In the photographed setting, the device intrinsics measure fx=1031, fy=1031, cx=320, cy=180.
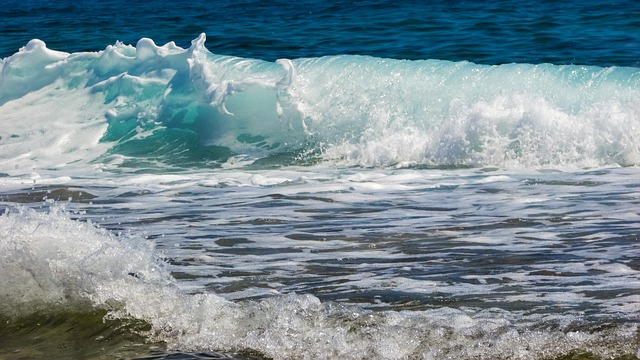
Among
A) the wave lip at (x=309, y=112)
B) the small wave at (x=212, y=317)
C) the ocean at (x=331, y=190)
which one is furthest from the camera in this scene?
the wave lip at (x=309, y=112)

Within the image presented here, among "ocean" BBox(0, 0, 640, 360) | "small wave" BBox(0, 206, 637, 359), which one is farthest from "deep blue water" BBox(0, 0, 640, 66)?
"small wave" BBox(0, 206, 637, 359)

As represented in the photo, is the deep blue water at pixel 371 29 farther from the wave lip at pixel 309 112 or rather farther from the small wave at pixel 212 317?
the small wave at pixel 212 317

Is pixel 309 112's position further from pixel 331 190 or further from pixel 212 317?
pixel 212 317

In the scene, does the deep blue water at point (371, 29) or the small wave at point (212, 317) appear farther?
the deep blue water at point (371, 29)

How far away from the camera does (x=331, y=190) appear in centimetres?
715

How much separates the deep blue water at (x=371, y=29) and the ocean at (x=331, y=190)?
0.24 ft

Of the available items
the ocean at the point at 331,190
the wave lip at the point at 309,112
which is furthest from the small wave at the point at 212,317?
the wave lip at the point at 309,112

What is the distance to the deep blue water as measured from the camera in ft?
43.8

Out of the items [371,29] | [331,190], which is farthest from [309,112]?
[371,29]

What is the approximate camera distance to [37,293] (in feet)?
13.8

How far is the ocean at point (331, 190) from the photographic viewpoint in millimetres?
3777

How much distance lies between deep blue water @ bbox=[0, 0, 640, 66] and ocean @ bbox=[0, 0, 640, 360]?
0.07m

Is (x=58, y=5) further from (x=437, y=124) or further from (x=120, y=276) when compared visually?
(x=120, y=276)

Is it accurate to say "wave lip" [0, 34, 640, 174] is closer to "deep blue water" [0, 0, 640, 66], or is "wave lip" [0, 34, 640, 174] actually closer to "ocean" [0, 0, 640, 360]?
"ocean" [0, 0, 640, 360]
